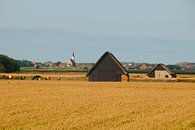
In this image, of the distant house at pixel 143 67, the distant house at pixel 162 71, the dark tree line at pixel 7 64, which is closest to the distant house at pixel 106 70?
the distant house at pixel 162 71

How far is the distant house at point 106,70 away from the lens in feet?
254

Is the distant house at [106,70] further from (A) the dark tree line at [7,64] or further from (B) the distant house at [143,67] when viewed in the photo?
(B) the distant house at [143,67]

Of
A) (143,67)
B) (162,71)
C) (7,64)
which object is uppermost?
(143,67)

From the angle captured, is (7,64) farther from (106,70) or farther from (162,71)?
(106,70)

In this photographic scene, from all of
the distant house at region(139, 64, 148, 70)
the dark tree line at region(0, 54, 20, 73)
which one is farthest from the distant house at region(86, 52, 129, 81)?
the distant house at region(139, 64, 148, 70)

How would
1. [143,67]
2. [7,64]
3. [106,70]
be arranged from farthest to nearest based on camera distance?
1. [143,67]
2. [7,64]
3. [106,70]

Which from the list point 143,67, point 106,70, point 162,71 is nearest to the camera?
point 106,70

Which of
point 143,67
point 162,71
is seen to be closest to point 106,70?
point 162,71

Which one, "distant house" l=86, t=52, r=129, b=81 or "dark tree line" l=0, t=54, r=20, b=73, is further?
"dark tree line" l=0, t=54, r=20, b=73

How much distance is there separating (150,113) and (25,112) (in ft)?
17.6

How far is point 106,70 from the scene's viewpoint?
78000 mm

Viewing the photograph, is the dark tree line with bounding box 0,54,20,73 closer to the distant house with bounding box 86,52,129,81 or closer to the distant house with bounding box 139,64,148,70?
the distant house with bounding box 86,52,129,81

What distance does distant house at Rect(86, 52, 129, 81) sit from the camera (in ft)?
254

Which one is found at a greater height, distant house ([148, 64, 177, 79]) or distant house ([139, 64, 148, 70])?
distant house ([139, 64, 148, 70])
